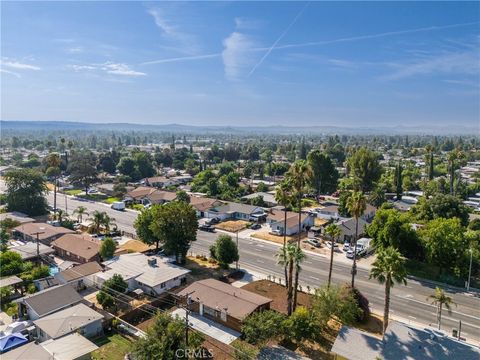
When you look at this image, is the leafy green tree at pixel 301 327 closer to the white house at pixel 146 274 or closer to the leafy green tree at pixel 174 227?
the white house at pixel 146 274

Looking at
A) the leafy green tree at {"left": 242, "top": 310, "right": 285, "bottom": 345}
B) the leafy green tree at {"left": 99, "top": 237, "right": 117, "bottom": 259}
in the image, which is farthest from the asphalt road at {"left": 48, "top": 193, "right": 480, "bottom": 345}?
the leafy green tree at {"left": 242, "top": 310, "right": 285, "bottom": 345}

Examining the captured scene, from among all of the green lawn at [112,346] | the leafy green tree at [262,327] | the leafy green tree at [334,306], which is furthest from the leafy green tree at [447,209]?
the green lawn at [112,346]

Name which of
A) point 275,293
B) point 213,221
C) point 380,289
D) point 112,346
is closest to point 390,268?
point 380,289

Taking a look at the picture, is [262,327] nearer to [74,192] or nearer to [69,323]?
[69,323]

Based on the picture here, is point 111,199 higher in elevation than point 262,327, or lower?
lower

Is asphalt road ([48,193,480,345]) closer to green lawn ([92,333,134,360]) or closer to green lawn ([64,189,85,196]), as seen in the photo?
green lawn ([92,333,134,360])

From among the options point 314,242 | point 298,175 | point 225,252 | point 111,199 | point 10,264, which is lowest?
point 111,199

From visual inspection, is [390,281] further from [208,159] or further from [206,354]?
[208,159]
